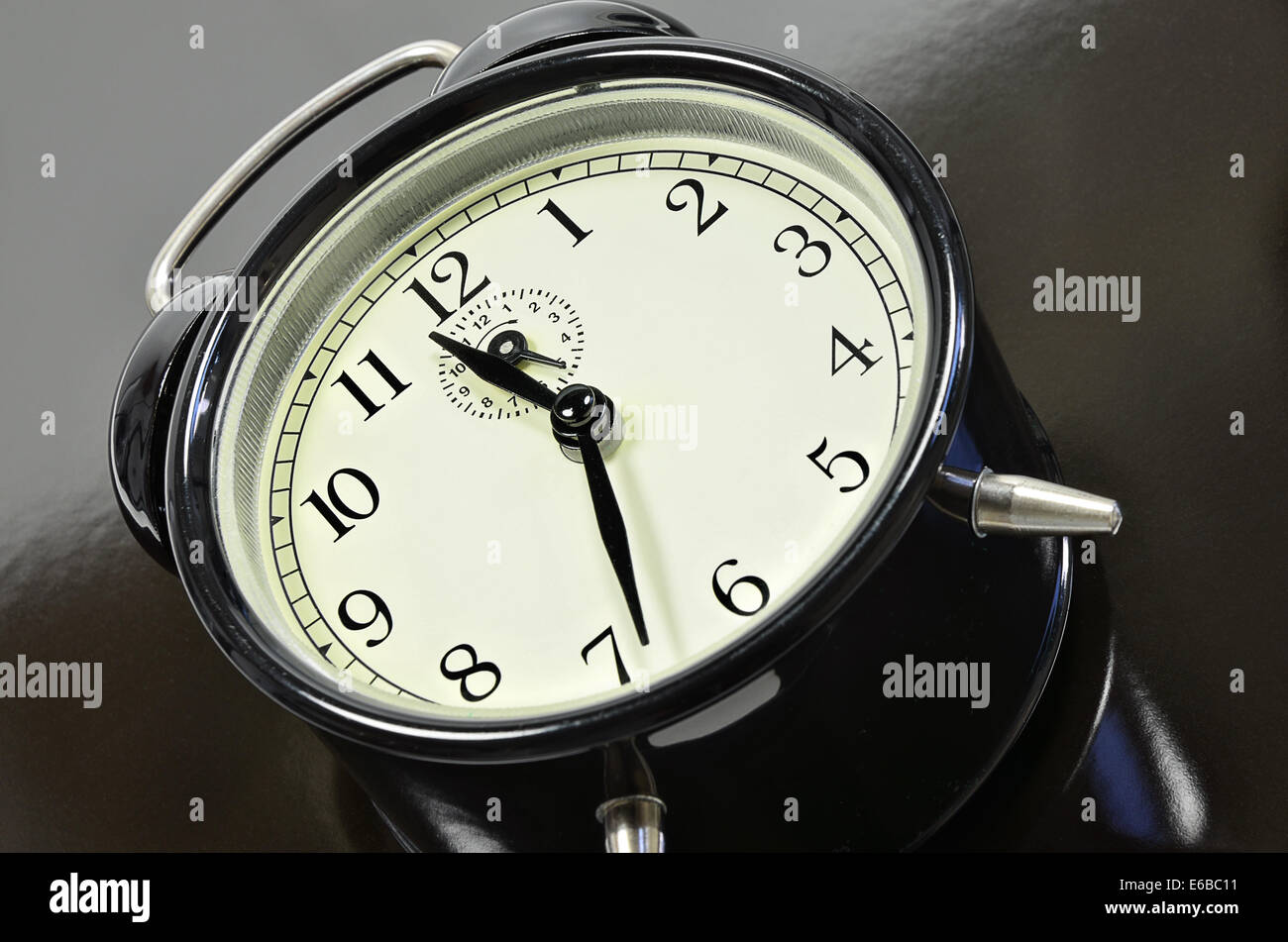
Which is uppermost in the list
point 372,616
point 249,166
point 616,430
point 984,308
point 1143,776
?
point 249,166

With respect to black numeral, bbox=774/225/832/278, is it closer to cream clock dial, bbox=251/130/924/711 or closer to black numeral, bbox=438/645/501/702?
cream clock dial, bbox=251/130/924/711

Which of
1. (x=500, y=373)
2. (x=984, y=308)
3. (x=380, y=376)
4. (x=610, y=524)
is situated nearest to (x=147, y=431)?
(x=380, y=376)

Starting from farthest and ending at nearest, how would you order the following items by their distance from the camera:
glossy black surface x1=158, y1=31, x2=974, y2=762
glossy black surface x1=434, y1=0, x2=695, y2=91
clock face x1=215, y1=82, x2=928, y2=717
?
glossy black surface x1=434, y1=0, x2=695, y2=91 < clock face x1=215, y1=82, x2=928, y2=717 < glossy black surface x1=158, y1=31, x2=974, y2=762

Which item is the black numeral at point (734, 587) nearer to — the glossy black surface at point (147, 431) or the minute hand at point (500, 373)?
the minute hand at point (500, 373)

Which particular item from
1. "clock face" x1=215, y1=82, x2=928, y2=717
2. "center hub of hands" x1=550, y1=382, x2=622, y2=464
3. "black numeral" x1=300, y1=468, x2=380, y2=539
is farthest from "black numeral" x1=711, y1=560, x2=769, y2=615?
"black numeral" x1=300, y1=468, x2=380, y2=539

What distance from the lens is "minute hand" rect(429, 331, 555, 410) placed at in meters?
0.91

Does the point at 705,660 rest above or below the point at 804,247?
below

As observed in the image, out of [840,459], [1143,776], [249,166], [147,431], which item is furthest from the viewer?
[249,166]

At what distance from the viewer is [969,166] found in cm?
116

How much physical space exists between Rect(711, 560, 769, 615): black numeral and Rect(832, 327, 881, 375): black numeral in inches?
5.4

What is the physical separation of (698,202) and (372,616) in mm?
353

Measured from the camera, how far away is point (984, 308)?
3.63ft

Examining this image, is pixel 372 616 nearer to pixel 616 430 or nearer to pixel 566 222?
pixel 616 430
